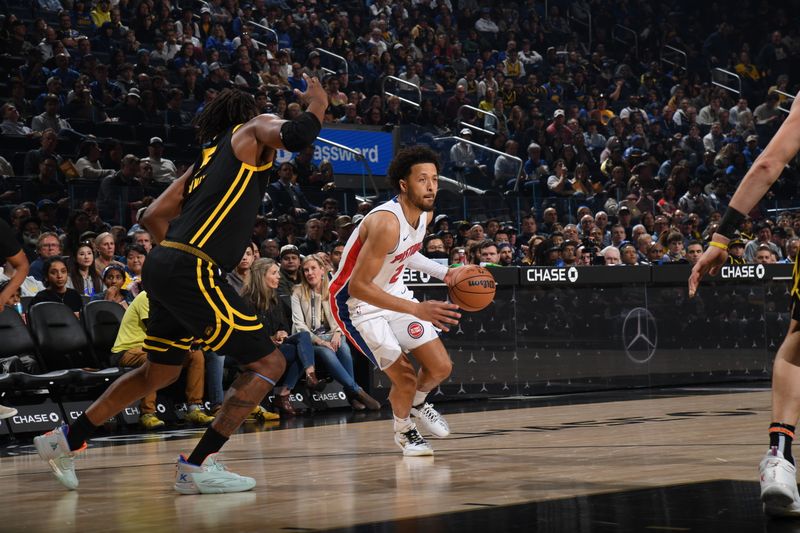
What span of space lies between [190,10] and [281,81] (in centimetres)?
189

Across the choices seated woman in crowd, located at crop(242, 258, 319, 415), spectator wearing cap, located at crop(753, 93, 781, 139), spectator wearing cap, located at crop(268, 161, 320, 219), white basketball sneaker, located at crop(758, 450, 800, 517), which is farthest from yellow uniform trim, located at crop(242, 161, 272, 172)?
spectator wearing cap, located at crop(753, 93, 781, 139)

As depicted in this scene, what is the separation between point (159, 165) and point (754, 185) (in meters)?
10.0

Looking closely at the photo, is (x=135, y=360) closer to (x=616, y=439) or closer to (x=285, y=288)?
(x=285, y=288)

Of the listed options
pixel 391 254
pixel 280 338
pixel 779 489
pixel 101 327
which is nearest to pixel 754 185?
pixel 779 489

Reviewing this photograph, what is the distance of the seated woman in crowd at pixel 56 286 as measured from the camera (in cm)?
923

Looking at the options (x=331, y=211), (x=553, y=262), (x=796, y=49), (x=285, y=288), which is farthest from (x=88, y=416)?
(x=796, y=49)

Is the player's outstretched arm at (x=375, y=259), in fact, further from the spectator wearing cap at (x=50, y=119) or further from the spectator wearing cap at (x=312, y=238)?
the spectator wearing cap at (x=50, y=119)

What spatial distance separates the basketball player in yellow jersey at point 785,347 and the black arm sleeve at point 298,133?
5.77 feet

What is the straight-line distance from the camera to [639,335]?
38.3 ft

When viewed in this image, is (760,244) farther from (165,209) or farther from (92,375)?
(165,209)

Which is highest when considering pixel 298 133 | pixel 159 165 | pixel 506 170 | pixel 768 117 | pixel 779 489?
pixel 768 117

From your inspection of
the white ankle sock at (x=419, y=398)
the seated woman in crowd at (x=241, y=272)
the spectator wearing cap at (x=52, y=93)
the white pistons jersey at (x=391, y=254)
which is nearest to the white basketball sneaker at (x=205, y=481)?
the white pistons jersey at (x=391, y=254)

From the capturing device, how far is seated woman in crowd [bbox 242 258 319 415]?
9.80 metres

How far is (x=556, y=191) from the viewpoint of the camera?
1697 centimetres
